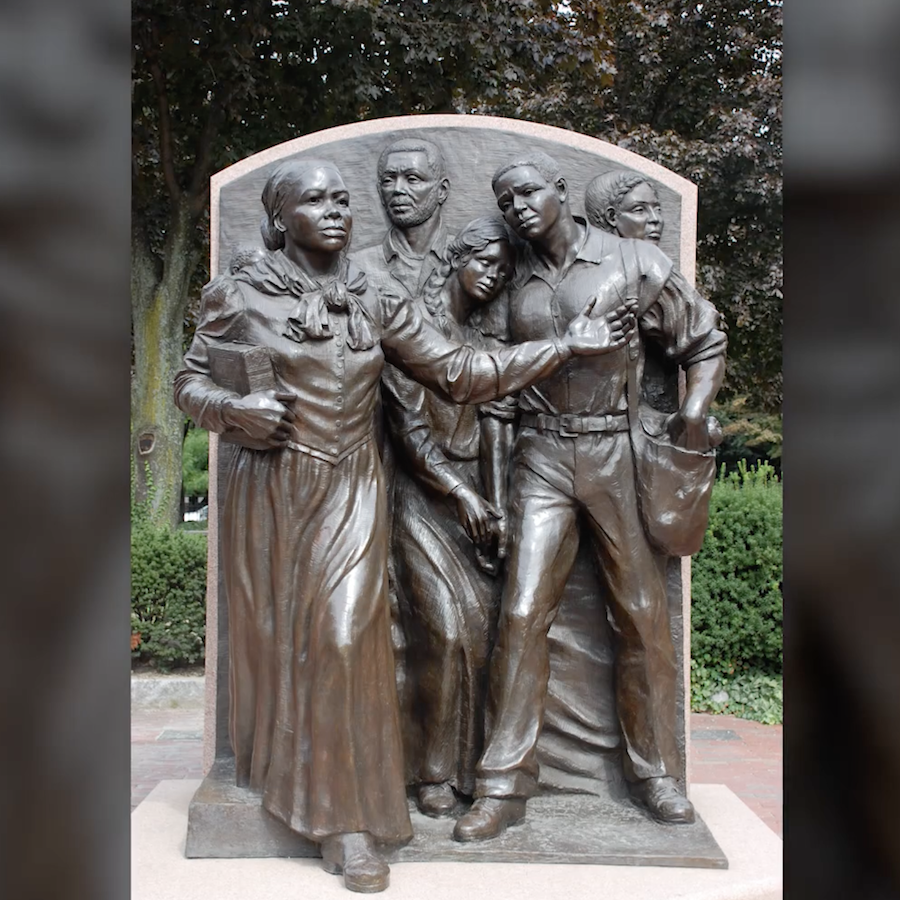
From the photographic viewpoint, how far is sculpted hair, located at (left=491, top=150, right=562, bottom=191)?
13.0 ft

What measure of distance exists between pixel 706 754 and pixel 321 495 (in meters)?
4.53

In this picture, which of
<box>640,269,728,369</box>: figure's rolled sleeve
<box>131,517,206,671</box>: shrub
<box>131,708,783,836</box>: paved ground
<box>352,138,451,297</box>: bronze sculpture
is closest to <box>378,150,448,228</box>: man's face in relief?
<box>352,138,451,297</box>: bronze sculpture

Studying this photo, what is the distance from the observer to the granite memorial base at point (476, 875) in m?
3.50

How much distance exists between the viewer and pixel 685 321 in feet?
13.3

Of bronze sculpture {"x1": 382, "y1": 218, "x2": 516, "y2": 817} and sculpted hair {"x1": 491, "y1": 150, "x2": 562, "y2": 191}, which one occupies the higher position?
sculpted hair {"x1": 491, "y1": 150, "x2": 562, "y2": 191}

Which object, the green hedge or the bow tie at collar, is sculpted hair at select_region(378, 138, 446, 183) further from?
the green hedge

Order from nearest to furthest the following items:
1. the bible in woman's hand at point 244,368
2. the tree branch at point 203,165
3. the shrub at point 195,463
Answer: the bible in woman's hand at point 244,368 < the tree branch at point 203,165 < the shrub at point 195,463

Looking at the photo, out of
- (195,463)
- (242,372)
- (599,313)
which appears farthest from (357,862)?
(195,463)

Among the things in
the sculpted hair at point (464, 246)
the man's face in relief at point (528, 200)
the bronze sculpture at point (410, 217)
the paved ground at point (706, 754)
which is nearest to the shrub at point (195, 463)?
the paved ground at point (706, 754)

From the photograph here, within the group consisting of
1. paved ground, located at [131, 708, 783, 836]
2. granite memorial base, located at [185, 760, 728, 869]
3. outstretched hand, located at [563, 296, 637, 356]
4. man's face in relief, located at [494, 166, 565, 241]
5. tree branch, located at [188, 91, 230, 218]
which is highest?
tree branch, located at [188, 91, 230, 218]

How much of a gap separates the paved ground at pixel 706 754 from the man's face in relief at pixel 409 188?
3.48 meters

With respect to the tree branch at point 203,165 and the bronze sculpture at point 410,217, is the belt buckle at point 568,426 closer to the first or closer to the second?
the bronze sculpture at point 410,217

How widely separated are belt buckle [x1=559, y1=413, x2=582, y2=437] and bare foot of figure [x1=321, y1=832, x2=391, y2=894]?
5.29 feet
